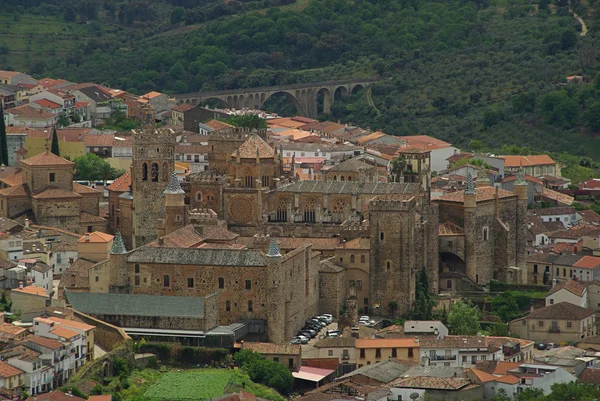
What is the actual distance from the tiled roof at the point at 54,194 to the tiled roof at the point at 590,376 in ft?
97.2

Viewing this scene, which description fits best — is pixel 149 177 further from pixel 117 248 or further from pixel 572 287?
pixel 572 287

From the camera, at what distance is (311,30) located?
177625 millimetres

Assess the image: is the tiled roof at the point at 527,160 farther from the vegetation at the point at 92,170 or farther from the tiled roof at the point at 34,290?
the tiled roof at the point at 34,290

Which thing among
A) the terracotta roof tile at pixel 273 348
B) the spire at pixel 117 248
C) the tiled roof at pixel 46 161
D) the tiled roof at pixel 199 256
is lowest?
the terracotta roof tile at pixel 273 348

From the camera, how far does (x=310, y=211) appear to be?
97.2 m

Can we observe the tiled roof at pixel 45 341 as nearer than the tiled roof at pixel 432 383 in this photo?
Yes

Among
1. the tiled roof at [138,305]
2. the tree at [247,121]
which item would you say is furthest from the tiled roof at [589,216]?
the tiled roof at [138,305]

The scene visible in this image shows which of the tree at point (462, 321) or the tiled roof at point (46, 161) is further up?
the tiled roof at point (46, 161)

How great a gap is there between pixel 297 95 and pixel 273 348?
82737 mm

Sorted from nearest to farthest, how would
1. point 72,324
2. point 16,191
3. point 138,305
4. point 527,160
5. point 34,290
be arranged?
point 72,324, point 138,305, point 34,290, point 16,191, point 527,160

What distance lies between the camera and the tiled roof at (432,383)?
255 ft

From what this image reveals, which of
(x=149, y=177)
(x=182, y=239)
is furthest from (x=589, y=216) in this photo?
(x=182, y=239)

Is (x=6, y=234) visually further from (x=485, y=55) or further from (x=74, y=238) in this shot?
(x=485, y=55)

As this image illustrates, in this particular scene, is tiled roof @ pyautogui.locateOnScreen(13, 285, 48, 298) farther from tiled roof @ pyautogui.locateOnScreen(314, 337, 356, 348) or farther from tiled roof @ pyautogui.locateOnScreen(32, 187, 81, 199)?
tiled roof @ pyautogui.locateOnScreen(32, 187, 81, 199)
